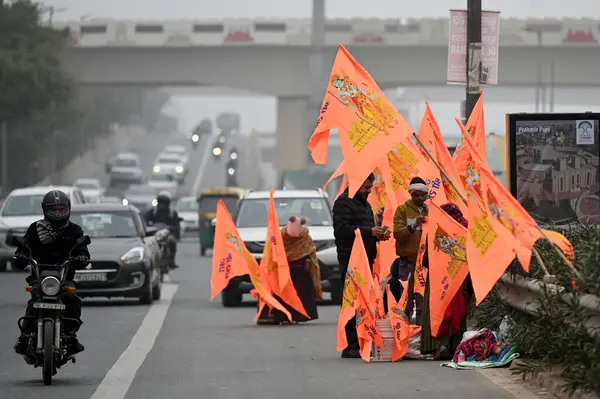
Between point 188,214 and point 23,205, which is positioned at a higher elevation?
point 23,205

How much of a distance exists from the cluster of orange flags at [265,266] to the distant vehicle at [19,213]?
44.3 ft

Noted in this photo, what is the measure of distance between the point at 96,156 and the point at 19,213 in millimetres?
107064

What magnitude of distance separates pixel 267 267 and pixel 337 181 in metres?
42.0

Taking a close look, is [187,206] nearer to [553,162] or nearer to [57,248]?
[553,162]

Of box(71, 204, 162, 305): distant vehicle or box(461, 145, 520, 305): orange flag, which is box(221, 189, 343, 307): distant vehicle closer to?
box(71, 204, 162, 305): distant vehicle

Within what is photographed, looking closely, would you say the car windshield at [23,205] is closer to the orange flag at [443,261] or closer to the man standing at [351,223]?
the man standing at [351,223]

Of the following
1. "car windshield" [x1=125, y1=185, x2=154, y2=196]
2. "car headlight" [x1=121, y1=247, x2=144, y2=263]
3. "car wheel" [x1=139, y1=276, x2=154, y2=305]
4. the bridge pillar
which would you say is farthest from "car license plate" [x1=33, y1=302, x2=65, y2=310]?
the bridge pillar

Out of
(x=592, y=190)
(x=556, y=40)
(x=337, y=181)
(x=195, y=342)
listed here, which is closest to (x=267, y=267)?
(x=195, y=342)

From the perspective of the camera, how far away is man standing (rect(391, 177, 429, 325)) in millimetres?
15430

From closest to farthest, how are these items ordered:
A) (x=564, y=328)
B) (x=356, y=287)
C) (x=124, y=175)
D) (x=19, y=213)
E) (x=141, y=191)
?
1. (x=564, y=328)
2. (x=356, y=287)
3. (x=19, y=213)
4. (x=141, y=191)
5. (x=124, y=175)

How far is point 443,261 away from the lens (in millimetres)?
14508

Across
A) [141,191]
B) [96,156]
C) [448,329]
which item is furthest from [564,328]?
[96,156]

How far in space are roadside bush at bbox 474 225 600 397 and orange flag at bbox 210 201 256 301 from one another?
8096 mm

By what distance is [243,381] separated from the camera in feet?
43.0
